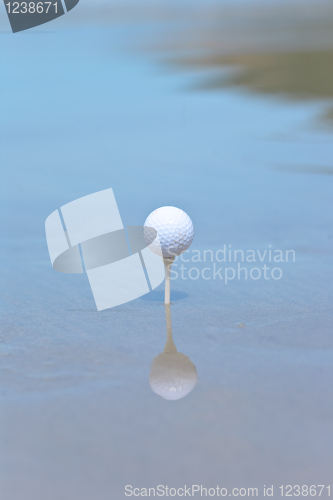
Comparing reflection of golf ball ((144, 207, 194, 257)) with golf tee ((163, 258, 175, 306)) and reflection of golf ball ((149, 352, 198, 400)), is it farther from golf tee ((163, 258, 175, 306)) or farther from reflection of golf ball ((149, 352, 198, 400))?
reflection of golf ball ((149, 352, 198, 400))

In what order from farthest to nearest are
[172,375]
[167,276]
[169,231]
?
[167,276]
[169,231]
[172,375]

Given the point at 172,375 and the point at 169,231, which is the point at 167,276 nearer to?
the point at 169,231

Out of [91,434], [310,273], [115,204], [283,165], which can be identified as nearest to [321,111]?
[283,165]

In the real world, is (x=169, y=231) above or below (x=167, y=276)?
above

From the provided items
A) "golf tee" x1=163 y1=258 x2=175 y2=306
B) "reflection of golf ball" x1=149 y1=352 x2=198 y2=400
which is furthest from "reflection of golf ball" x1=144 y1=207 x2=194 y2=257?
"reflection of golf ball" x1=149 y1=352 x2=198 y2=400

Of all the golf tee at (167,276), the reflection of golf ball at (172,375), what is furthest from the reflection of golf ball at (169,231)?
the reflection of golf ball at (172,375)

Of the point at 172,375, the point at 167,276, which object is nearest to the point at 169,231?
the point at 167,276

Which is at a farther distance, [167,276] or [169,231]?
[167,276]
